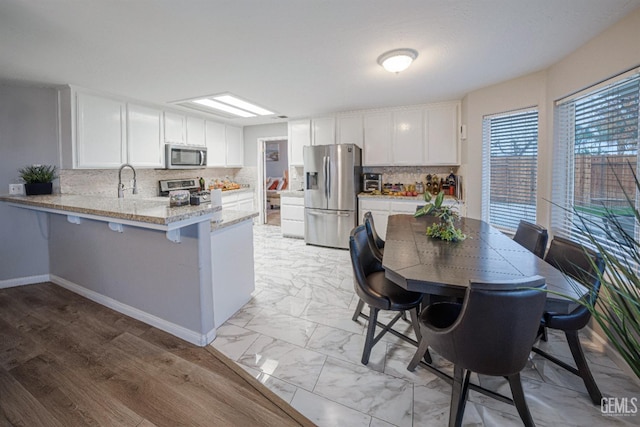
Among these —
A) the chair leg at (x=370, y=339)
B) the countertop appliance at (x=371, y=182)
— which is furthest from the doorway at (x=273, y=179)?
the chair leg at (x=370, y=339)

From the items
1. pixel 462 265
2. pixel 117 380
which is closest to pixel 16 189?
pixel 117 380

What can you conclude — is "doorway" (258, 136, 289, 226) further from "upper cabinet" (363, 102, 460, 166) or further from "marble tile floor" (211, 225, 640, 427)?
"marble tile floor" (211, 225, 640, 427)

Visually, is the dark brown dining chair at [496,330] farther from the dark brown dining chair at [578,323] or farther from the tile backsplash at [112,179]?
the tile backsplash at [112,179]

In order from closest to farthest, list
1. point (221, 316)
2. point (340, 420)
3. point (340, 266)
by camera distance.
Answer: point (340, 420)
point (221, 316)
point (340, 266)

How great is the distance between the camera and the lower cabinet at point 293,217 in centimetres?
554

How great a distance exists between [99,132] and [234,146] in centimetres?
274

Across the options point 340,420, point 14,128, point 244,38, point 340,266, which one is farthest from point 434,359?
point 14,128

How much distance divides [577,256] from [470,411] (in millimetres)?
1166

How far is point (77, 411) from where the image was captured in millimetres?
1671

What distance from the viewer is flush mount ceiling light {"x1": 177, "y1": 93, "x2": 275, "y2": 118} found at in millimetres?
3947

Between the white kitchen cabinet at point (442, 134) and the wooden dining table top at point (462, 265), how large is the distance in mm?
2272

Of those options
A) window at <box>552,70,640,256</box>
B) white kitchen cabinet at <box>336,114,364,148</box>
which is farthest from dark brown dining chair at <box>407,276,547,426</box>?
white kitchen cabinet at <box>336,114,364,148</box>

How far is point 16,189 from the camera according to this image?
3.25 meters

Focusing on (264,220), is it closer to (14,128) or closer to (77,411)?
(14,128)
